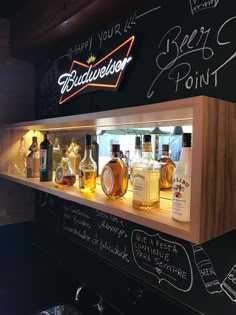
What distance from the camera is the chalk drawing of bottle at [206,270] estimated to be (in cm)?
94

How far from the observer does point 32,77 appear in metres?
2.09

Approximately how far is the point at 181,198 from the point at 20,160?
1397mm

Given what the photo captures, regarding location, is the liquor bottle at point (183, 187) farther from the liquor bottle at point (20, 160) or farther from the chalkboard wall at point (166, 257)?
the liquor bottle at point (20, 160)

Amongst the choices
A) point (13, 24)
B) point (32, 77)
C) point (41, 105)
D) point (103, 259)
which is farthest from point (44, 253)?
point (13, 24)

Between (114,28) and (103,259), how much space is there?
1.27m

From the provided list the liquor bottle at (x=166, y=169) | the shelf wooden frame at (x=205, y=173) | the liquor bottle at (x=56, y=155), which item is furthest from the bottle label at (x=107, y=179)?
the liquor bottle at (x=56, y=155)

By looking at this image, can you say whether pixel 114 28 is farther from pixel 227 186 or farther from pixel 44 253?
pixel 44 253

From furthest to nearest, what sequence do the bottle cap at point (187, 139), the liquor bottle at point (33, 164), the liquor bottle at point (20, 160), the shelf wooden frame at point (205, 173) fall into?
the liquor bottle at point (20, 160)
the liquor bottle at point (33, 164)
the bottle cap at point (187, 139)
the shelf wooden frame at point (205, 173)

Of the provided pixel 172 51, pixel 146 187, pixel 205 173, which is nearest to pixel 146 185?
pixel 146 187

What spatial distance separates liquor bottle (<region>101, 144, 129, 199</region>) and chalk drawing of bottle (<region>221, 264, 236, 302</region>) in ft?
1.60

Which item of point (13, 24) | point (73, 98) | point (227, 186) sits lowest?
point (227, 186)

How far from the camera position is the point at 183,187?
788mm

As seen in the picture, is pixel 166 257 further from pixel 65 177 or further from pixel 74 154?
pixel 74 154

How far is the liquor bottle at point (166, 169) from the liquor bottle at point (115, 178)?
170mm
